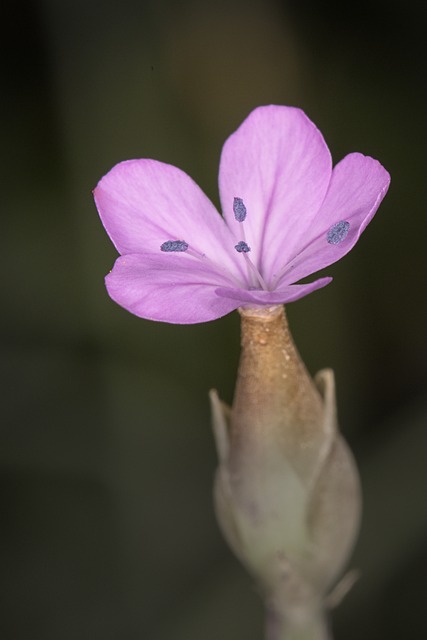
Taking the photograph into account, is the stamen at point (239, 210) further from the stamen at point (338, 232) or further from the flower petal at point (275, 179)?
the stamen at point (338, 232)

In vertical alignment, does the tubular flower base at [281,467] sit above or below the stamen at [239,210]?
below

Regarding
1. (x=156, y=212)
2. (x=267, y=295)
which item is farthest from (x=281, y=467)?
(x=156, y=212)

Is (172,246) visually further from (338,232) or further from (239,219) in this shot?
(338,232)

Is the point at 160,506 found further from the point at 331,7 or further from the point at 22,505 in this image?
the point at 331,7

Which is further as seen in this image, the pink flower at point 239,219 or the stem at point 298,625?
the stem at point 298,625

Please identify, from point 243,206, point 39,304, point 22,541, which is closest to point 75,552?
point 22,541

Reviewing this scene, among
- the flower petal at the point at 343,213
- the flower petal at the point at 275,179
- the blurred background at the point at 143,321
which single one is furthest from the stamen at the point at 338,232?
the blurred background at the point at 143,321
